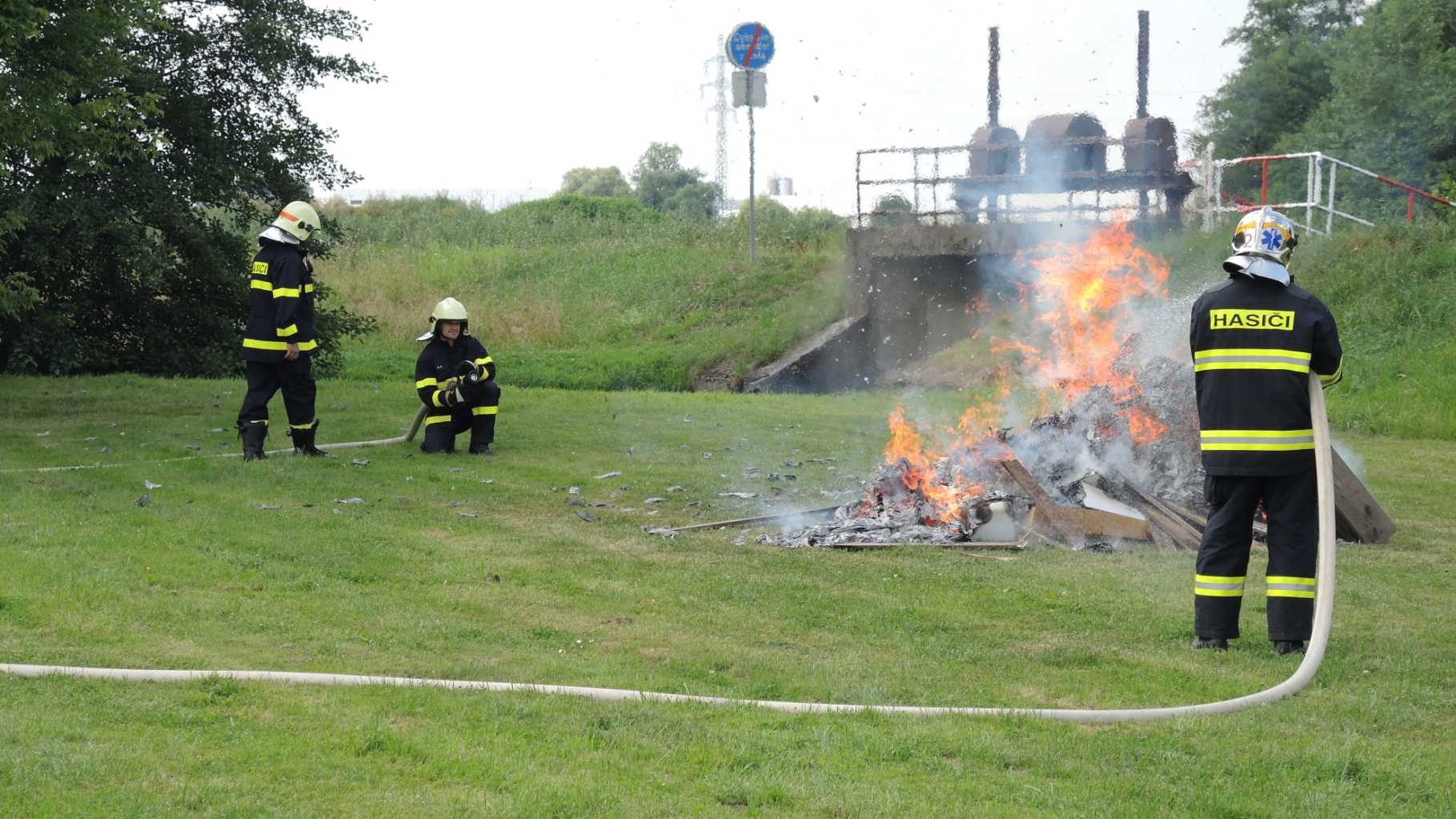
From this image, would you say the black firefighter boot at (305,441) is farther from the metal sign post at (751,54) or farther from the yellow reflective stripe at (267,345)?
the metal sign post at (751,54)

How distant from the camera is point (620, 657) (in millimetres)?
6809

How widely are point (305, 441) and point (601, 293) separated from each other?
1697cm

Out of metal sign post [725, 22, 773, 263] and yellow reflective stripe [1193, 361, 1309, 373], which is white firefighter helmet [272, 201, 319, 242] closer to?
yellow reflective stripe [1193, 361, 1309, 373]

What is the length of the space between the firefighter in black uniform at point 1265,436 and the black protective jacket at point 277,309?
29.0ft

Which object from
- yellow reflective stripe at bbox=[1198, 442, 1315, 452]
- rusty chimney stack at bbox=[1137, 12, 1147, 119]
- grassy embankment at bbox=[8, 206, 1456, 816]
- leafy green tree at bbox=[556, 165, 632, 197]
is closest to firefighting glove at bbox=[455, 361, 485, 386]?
grassy embankment at bbox=[8, 206, 1456, 816]

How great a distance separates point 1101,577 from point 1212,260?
14.7m

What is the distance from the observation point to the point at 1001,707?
19.5ft

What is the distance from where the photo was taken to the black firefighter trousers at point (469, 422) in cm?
1449

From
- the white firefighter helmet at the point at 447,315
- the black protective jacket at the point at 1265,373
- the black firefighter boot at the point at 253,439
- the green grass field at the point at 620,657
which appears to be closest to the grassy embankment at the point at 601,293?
the white firefighter helmet at the point at 447,315

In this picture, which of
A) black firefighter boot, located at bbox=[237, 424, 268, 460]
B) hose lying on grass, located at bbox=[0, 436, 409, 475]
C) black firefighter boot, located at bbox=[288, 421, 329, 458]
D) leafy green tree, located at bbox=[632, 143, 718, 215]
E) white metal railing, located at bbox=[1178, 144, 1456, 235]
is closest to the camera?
hose lying on grass, located at bbox=[0, 436, 409, 475]

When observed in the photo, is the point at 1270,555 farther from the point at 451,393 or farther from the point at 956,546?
the point at 451,393

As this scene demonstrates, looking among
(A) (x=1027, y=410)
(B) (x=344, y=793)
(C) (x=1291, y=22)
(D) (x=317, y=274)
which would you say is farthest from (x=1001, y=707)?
(C) (x=1291, y=22)

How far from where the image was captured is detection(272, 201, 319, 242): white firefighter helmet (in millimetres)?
13297

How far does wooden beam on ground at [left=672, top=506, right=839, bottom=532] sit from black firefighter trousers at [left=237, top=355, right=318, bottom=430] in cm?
456
